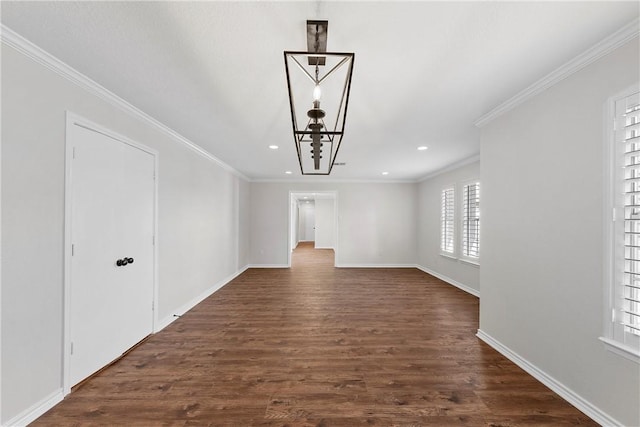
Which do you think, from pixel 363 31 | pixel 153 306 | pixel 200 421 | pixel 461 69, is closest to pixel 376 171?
pixel 461 69

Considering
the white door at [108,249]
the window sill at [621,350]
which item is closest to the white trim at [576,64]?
the window sill at [621,350]

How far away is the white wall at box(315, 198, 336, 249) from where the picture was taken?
36.8 ft

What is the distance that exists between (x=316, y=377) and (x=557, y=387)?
6.12 feet

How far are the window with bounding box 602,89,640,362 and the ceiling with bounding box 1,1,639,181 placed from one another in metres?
0.55

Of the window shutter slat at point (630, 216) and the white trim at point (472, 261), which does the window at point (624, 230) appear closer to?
the window shutter slat at point (630, 216)

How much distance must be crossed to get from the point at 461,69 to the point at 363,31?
2.82 ft

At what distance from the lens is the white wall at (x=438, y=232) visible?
4511mm

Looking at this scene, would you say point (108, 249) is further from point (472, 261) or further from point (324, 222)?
point (324, 222)

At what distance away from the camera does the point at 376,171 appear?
5613mm

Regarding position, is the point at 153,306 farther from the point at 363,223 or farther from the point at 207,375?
the point at 363,223

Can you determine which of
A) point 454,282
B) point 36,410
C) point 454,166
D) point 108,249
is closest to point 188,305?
point 108,249

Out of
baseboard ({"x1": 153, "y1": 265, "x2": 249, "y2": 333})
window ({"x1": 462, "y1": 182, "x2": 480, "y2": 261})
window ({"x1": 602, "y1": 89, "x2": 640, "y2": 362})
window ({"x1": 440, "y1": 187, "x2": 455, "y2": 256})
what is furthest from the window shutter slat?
baseboard ({"x1": 153, "y1": 265, "x2": 249, "y2": 333})

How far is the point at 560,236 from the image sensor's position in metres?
1.85

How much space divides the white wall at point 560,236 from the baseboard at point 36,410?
3717 millimetres
